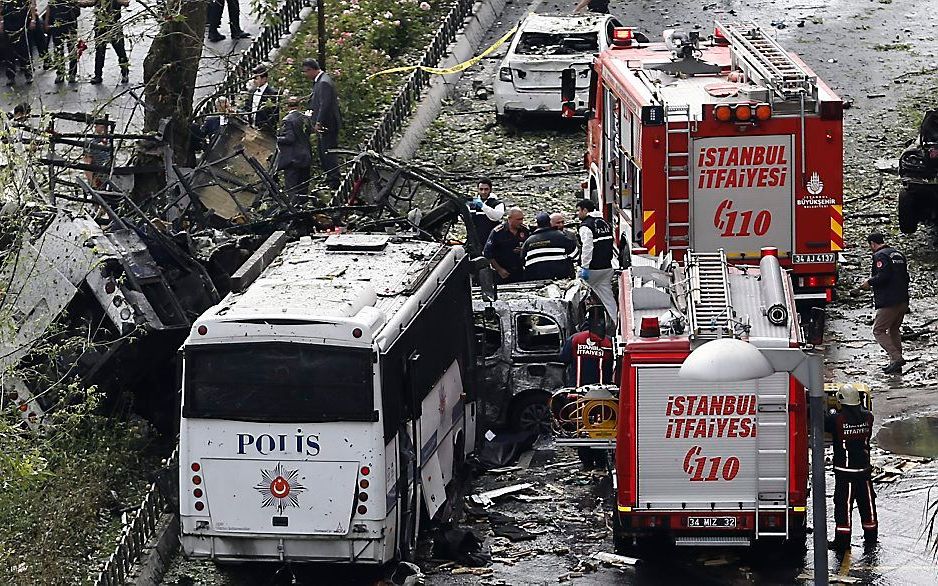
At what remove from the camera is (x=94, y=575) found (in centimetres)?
1462

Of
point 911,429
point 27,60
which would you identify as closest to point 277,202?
point 911,429

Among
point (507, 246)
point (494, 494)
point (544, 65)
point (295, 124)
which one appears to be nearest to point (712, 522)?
point (494, 494)

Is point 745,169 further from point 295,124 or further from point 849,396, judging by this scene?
point 295,124

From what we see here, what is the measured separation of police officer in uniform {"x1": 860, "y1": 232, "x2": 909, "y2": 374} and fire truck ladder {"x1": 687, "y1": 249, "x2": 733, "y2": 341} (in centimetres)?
434

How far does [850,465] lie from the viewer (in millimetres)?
15195

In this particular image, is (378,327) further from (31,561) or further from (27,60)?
(27,60)

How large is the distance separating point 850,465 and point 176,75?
11448mm

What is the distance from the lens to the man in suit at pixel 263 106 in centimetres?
2275

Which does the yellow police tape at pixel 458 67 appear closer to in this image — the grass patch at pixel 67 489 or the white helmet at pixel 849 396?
the grass patch at pixel 67 489

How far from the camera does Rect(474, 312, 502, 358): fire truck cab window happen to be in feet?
59.5

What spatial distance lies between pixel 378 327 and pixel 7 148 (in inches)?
151

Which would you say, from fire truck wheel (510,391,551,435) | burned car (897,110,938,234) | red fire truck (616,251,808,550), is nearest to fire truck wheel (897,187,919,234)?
burned car (897,110,938,234)

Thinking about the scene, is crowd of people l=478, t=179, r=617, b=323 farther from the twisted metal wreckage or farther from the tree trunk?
the tree trunk

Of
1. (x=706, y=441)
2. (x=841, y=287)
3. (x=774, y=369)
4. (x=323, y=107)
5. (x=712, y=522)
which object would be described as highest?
(x=774, y=369)
